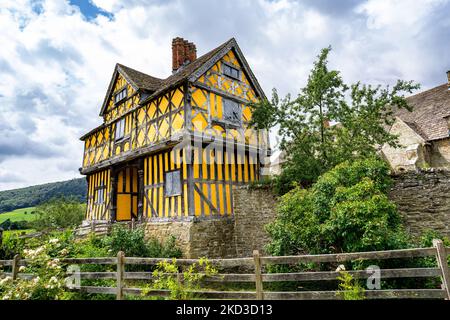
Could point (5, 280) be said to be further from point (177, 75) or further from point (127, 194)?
point (177, 75)

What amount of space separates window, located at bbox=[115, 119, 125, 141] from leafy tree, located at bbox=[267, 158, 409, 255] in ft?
32.1

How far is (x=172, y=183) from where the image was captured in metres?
10.9

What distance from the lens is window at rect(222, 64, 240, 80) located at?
41.9ft

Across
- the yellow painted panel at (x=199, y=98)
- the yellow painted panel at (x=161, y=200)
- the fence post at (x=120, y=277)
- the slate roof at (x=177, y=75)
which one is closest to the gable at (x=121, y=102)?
the slate roof at (x=177, y=75)

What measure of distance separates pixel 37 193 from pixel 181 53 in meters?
81.3

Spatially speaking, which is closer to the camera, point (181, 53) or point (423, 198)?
point (423, 198)

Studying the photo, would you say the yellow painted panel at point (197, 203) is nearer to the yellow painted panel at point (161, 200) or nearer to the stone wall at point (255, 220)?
the stone wall at point (255, 220)

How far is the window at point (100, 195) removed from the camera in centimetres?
1527

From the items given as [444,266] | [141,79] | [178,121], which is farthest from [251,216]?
[141,79]

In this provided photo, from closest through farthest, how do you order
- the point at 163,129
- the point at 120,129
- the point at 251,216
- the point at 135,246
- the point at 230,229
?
the point at 135,246
the point at 251,216
the point at 230,229
the point at 163,129
the point at 120,129

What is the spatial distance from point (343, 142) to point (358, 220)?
371cm

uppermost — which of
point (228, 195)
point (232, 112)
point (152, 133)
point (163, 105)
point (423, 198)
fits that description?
point (163, 105)

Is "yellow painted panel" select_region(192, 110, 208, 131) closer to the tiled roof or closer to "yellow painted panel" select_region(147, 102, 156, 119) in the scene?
"yellow painted panel" select_region(147, 102, 156, 119)
